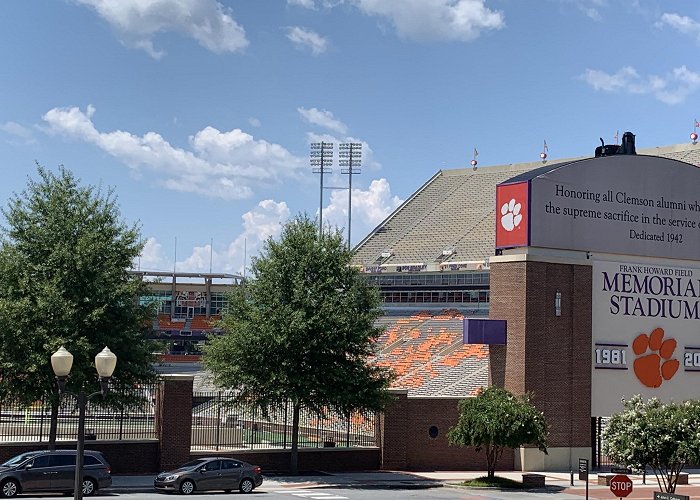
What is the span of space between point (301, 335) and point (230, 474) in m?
6.55

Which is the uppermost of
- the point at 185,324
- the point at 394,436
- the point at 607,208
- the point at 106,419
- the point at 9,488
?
the point at 607,208

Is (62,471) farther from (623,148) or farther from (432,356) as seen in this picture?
(432,356)

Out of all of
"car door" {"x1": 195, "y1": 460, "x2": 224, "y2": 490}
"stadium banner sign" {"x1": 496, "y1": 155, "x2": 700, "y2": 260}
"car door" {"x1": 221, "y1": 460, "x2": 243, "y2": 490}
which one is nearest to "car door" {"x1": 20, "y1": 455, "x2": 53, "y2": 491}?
"car door" {"x1": 195, "y1": 460, "x2": 224, "y2": 490}

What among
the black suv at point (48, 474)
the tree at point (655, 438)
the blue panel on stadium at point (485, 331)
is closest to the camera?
the tree at point (655, 438)

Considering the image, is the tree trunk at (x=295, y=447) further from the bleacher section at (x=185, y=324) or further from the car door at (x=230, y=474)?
the bleacher section at (x=185, y=324)

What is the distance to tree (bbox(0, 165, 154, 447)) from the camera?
116ft

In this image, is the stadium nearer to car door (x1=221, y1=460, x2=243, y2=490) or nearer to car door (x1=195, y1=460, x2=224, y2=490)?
car door (x1=221, y1=460, x2=243, y2=490)

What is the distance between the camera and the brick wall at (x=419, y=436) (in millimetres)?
42844

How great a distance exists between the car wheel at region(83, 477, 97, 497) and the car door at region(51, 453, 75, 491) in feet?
1.42

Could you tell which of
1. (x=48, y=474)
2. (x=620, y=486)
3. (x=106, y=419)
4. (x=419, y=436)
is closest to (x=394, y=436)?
(x=419, y=436)

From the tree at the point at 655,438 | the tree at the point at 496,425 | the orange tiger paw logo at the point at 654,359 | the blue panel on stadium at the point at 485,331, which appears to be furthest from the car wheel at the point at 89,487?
the orange tiger paw logo at the point at 654,359

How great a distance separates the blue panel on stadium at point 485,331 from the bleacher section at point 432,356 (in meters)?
8.85

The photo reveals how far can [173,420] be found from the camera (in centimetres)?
3862

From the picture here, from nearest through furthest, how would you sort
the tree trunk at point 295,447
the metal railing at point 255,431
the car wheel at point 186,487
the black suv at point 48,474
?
the black suv at point 48,474 < the car wheel at point 186,487 < the tree trunk at point 295,447 < the metal railing at point 255,431
